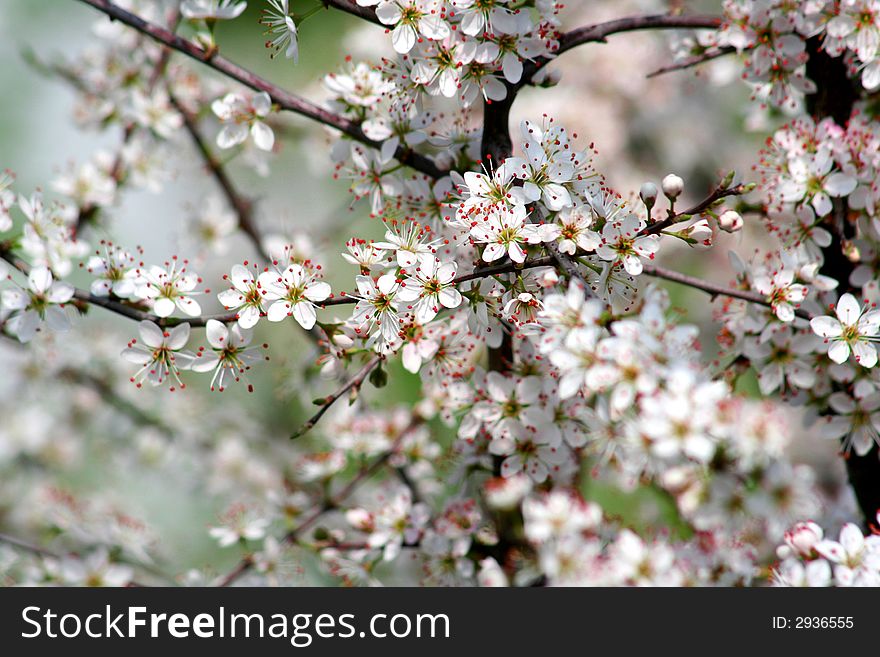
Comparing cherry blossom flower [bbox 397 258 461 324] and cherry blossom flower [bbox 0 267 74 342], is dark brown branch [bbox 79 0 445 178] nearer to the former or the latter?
cherry blossom flower [bbox 397 258 461 324]

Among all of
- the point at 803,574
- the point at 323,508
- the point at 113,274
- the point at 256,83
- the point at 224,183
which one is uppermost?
the point at 224,183

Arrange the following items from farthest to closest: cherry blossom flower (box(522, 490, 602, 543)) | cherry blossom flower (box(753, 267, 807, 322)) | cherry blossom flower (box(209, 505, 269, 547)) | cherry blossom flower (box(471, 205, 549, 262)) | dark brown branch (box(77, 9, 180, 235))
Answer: dark brown branch (box(77, 9, 180, 235)) < cherry blossom flower (box(209, 505, 269, 547)) < cherry blossom flower (box(522, 490, 602, 543)) < cherry blossom flower (box(753, 267, 807, 322)) < cherry blossom flower (box(471, 205, 549, 262))

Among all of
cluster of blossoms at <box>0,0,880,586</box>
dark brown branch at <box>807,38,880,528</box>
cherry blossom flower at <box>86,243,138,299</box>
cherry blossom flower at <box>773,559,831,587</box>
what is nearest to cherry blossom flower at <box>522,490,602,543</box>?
cluster of blossoms at <box>0,0,880,586</box>

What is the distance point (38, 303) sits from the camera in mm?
1412

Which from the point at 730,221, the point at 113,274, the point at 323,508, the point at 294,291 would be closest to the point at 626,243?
the point at 730,221

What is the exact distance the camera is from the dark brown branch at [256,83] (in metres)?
1.50

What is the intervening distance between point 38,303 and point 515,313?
2.66 feet

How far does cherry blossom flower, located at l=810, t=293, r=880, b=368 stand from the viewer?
1.36 meters

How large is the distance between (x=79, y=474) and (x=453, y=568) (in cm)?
263

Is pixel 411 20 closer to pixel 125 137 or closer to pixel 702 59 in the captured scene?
pixel 702 59

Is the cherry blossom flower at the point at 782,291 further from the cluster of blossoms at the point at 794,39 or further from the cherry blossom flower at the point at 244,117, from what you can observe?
the cherry blossom flower at the point at 244,117

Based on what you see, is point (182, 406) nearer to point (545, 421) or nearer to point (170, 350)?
point (170, 350)

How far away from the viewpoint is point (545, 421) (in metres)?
1.40
